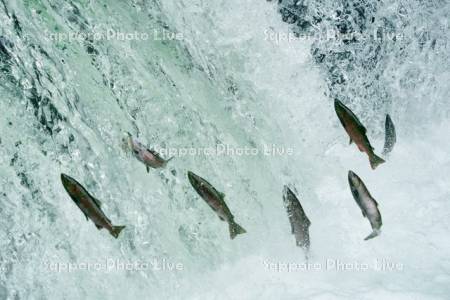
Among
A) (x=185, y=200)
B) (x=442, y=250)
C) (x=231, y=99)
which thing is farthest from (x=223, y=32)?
(x=442, y=250)

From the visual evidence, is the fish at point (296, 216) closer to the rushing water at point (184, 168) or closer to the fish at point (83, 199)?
the rushing water at point (184, 168)

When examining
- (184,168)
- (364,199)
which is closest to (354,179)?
(364,199)

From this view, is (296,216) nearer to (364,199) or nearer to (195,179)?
(364,199)

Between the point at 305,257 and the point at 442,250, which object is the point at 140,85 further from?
the point at 442,250

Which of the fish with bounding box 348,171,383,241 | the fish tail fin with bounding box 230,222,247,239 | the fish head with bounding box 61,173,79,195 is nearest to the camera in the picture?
the fish head with bounding box 61,173,79,195

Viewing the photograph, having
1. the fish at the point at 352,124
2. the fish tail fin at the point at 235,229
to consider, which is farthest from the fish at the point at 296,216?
the fish at the point at 352,124

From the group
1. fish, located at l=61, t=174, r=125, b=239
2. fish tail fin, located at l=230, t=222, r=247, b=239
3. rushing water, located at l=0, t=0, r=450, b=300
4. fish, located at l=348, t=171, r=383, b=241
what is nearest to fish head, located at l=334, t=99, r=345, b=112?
fish, located at l=348, t=171, r=383, b=241

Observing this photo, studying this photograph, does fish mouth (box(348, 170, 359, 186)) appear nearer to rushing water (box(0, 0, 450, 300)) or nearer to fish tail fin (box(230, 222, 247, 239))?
fish tail fin (box(230, 222, 247, 239))
